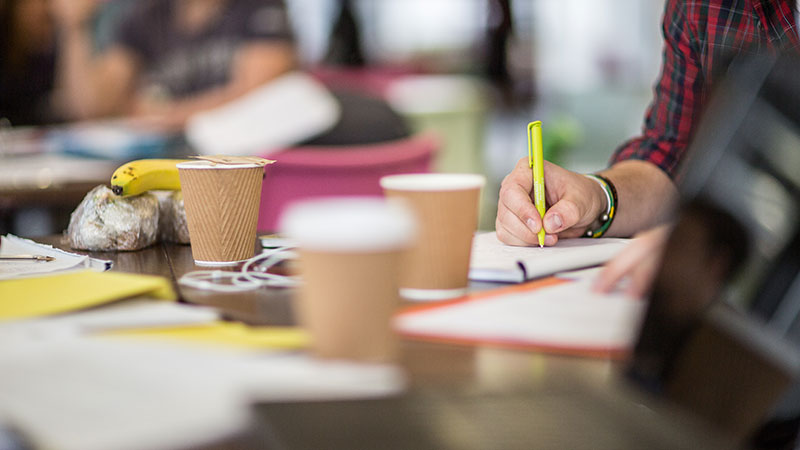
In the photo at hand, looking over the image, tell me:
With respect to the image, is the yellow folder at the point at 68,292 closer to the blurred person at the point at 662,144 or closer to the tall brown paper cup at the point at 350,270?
the tall brown paper cup at the point at 350,270

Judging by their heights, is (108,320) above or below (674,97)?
below

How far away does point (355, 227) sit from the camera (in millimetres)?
529

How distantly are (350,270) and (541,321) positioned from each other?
0.79 ft

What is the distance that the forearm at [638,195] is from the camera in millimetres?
1278

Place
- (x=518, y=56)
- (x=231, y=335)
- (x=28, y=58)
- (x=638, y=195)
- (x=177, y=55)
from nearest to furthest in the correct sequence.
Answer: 1. (x=231, y=335)
2. (x=638, y=195)
3. (x=177, y=55)
4. (x=28, y=58)
5. (x=518, y=56)

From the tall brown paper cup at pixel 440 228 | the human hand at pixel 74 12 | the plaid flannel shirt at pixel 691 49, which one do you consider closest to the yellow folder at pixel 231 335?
the tall brown paper cup at pixel 440 228

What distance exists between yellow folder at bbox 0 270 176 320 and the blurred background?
438cm

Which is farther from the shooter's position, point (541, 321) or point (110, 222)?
point (110, 222)

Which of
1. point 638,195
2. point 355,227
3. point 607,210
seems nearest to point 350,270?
point 355,227

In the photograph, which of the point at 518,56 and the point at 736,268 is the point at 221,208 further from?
the point at 518,56

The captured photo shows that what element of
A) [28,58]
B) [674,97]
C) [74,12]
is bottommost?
[674,97]

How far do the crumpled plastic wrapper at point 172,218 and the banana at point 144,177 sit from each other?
0.05 feet

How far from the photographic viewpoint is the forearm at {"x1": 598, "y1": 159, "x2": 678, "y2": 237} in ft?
4.19

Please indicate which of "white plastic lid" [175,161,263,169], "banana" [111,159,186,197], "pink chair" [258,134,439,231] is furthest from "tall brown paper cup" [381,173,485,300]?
"pink chair" [258,134,439,231]
